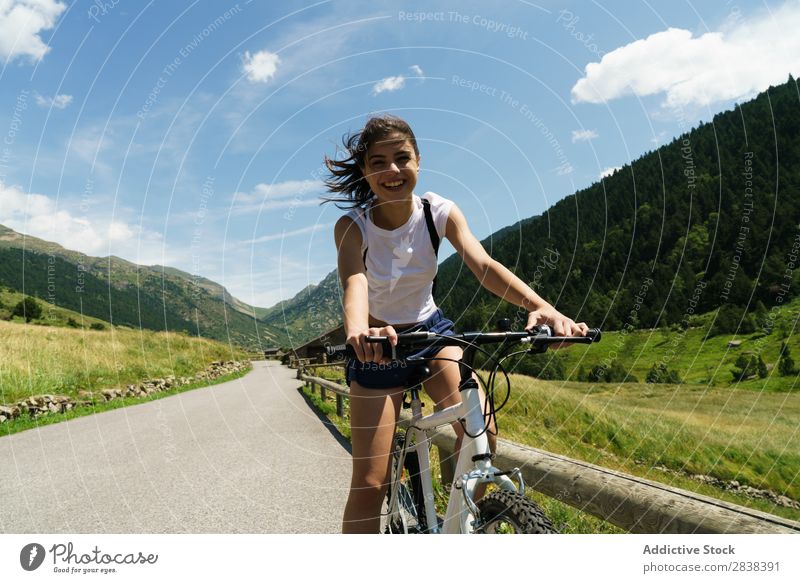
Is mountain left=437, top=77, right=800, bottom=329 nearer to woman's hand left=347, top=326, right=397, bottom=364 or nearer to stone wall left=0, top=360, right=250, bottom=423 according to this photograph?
stone wall left=0, top=360, right=250, bottom=423

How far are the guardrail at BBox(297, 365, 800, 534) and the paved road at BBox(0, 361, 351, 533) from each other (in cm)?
217

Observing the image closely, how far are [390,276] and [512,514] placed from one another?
143cm

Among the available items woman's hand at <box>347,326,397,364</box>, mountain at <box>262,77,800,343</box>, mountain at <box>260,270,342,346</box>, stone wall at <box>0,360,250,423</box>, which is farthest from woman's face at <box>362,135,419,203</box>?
mountain at <box>262,77,800,343</box>

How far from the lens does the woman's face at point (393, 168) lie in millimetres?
3051

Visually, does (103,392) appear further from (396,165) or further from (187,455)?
(396,165)

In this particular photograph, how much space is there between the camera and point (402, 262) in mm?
3125

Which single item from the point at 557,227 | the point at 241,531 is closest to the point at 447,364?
the point at 241,531

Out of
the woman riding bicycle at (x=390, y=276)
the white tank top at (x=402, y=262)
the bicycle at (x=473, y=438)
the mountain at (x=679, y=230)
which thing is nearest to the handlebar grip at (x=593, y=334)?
the bicycle at (x=473, y=438)

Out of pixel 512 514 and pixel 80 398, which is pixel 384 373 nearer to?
pixel 512 514

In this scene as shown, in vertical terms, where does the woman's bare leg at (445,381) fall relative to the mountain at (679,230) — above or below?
below

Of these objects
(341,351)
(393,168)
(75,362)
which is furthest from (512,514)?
(75,362)

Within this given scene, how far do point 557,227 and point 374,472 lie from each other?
125 metres

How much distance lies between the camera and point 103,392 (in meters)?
17.2

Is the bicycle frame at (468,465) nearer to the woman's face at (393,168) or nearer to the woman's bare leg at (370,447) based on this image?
the woman's bare leg at (370,447)
